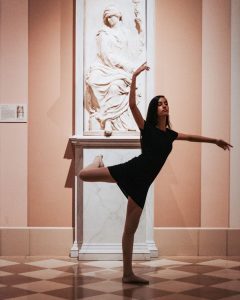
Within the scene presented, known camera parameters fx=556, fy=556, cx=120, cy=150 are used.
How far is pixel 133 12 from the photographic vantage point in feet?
17.0

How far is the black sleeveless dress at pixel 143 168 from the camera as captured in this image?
392 cm

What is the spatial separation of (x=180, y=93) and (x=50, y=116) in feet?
4.12

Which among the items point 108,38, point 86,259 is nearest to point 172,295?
point 86,259

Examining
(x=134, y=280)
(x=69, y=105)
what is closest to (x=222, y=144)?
(x=134, y=280)

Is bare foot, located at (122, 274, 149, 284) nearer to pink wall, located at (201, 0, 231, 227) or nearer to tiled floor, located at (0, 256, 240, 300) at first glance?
tiled floor, located at (0, 256, 240, 300)

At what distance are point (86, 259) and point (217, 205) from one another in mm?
1355

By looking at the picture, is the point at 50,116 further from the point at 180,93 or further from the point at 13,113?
the point at 180,93

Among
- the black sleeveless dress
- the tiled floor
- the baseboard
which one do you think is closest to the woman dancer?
the black sleeveless dress

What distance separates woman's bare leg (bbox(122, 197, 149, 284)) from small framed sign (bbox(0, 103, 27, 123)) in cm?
173

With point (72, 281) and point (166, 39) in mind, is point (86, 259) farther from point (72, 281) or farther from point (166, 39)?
point (166, 39)

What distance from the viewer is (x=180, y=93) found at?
17.4 ft

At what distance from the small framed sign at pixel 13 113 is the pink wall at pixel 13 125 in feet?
0.13

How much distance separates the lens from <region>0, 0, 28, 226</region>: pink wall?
17.2 feet

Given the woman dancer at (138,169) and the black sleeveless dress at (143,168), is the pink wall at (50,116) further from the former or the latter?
the black sleeveless dress at (143,168)
